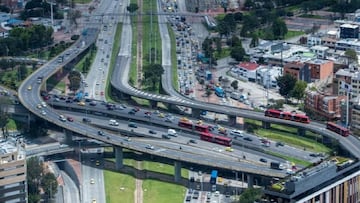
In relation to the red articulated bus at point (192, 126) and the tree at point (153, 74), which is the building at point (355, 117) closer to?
the red articulated bus at point (192, 126)

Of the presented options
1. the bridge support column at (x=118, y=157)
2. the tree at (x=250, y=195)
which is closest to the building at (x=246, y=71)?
the bridge support column at (x=118, y=157)

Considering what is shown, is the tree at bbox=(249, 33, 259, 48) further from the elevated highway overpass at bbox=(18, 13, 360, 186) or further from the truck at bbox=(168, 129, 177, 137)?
the truck at bbox=(168, 129, 177, 137)

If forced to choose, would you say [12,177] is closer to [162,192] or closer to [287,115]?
[162,192]

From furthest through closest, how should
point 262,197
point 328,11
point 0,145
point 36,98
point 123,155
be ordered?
point 328,11 → point 36,98 → point 123,155 → point 0,145 → point 262,197

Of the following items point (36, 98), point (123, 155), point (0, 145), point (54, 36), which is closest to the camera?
point (0, 145)

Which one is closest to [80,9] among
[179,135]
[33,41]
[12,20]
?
[12,20]

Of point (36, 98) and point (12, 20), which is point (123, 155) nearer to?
point (36, 98)
